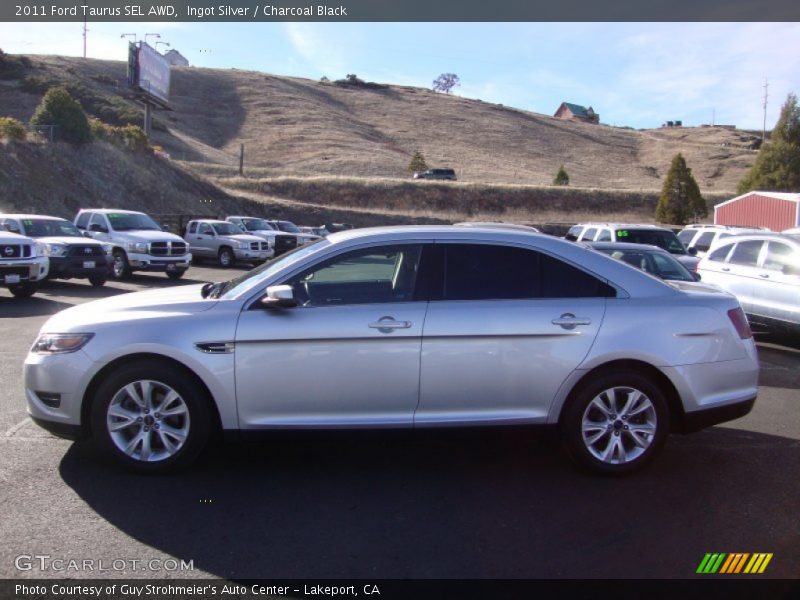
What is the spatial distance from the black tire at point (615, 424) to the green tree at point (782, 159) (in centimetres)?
4908

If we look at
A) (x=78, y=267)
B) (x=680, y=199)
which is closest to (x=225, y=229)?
(x=78, y=267)

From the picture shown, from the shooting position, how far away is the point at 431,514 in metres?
4.81

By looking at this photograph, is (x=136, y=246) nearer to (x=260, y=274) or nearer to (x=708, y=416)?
(x=260, y=274)

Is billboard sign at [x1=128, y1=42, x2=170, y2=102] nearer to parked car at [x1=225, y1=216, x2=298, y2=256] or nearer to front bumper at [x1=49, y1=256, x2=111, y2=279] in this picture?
parked car at [x1=225, y1=216, x2=298, y2=256]

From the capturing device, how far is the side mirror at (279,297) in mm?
5184

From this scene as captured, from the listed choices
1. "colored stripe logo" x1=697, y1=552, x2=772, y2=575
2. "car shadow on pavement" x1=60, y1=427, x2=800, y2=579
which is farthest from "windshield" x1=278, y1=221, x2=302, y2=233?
"colored stripe logo" x1=697, y1=552, x2=772, y2=575

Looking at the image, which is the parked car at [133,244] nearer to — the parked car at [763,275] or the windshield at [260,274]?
the parked car at [763,275]

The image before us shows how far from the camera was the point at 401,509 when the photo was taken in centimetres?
489

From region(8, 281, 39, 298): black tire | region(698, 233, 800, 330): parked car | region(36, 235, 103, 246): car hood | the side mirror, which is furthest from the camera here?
region(36, 235, 103, 246): car hood

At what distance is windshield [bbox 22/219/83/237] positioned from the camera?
17875 millimetres

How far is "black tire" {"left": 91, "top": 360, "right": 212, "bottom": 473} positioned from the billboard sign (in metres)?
41.6

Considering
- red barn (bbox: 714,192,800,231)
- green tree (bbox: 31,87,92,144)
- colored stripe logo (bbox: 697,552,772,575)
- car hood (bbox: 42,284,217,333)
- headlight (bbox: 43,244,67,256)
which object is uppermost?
green tree (bbox: 31,87,92,144)

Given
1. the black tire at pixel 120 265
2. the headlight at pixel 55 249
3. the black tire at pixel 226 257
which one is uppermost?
the headlight at pixel 55 249

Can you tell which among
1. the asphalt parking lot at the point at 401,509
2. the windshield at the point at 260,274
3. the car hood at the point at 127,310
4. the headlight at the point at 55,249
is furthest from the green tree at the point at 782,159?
the car hood at the point at 127,310
